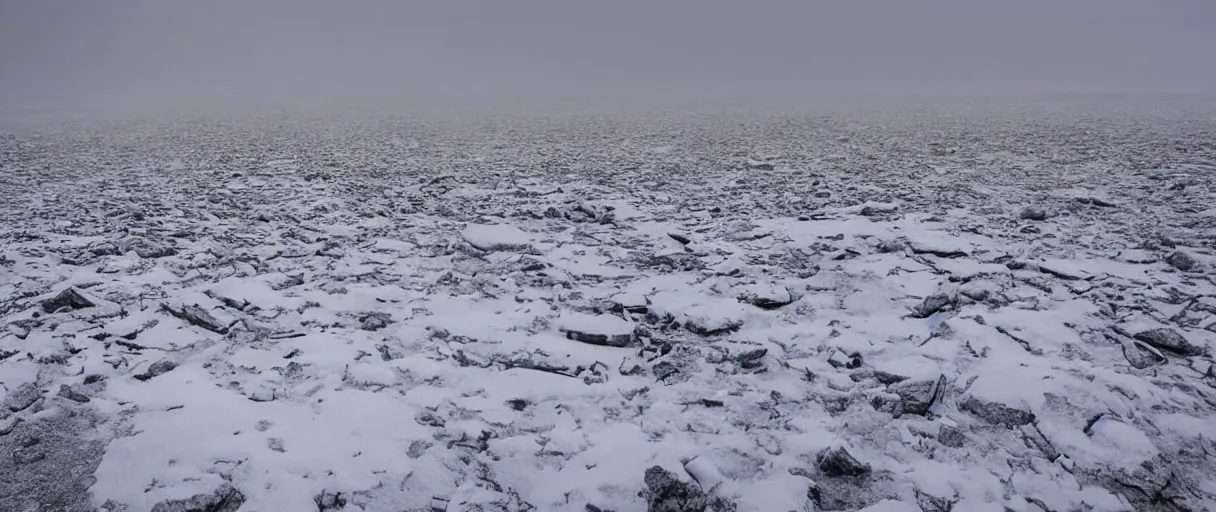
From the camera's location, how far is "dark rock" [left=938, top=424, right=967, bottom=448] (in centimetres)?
335

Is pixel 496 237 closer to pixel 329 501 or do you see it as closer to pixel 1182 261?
pixel 329 501

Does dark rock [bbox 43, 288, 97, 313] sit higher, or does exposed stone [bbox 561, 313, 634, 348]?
dark rock [bbox 43, 288, 97, 313]

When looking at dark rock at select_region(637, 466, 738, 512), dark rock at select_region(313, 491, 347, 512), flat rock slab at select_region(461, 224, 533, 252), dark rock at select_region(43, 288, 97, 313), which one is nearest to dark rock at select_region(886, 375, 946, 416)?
dark rock at select_region(637, 466, 738, 512)

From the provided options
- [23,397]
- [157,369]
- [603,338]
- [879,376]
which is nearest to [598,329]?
[603,338]

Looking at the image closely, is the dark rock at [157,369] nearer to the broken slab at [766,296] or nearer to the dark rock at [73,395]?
the dark rock at [73,395]

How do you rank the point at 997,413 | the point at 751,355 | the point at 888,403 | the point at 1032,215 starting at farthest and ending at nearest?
the point at 1032,215, the point at 751,355, the point at 888,403, the point at 997,413

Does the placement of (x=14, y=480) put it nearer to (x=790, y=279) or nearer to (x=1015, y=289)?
(x=790, y=279)

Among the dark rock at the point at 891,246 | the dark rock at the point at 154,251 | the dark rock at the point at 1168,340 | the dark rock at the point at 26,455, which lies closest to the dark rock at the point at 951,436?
the dark rock at the point at 1168,340

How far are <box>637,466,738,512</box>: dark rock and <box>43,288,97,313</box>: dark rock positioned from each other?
5.06 metres

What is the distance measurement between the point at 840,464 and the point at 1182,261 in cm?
482

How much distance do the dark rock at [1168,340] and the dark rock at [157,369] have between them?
7.14 metres

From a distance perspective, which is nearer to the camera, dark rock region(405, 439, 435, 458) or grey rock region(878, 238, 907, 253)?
dark rock region(405, 439, 435, 458)

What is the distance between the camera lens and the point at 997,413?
139 inches

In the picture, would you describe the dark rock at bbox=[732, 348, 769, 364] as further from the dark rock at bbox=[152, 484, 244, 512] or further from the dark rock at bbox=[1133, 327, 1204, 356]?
the dark rock at bbox=[152, 484, 244, 512]
